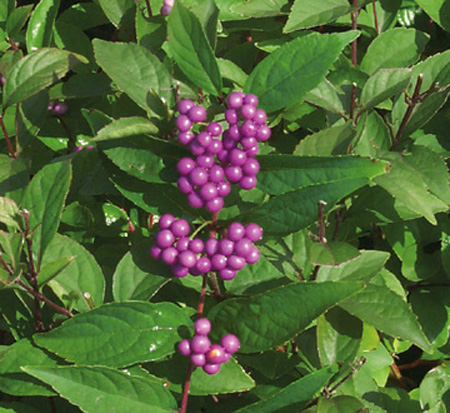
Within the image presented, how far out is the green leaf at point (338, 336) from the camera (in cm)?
124

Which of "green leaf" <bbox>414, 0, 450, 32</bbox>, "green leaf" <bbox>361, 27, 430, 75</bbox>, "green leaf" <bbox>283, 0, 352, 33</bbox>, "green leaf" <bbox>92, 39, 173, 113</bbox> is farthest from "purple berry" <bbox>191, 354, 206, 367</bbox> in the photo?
"green leaf" <bbox>414, 0, 450, 32</bbox>

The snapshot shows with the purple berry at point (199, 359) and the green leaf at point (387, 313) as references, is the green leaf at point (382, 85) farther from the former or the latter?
the purple berry at point (199, 359)

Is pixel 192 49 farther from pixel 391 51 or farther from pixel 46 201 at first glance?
pixel 391 51

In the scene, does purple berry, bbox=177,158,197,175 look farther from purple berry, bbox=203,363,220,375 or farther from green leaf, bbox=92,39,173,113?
purple berry, bbox=203,363,220,375

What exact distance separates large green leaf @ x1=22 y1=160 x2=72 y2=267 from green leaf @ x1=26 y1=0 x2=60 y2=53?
1.75 feet

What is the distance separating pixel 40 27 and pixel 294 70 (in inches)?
31.8

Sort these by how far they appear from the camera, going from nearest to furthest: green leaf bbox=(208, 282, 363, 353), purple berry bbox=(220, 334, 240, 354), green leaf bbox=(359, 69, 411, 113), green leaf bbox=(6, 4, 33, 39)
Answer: green leaf bbox=(208, 282, 363, 353) → purple berry bbox=(220, 334, 240, 354) → green leaf bbox=(359, 69, 411, 113) → green leaf bbox=(6, 4, 33, 39)

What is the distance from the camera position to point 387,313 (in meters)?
1.19

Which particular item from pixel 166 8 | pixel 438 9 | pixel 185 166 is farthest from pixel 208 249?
pixel 438 9

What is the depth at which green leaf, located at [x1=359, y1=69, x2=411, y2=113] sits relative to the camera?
1245 mm

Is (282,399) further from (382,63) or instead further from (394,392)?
(382,63)

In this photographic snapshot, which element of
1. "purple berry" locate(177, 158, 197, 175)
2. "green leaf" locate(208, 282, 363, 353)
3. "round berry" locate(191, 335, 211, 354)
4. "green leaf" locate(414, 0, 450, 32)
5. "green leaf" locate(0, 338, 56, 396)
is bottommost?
"green leaf" locate(0, 338, 56, 396)

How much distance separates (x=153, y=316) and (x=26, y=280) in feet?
0.97

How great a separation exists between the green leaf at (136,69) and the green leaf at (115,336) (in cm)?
37
